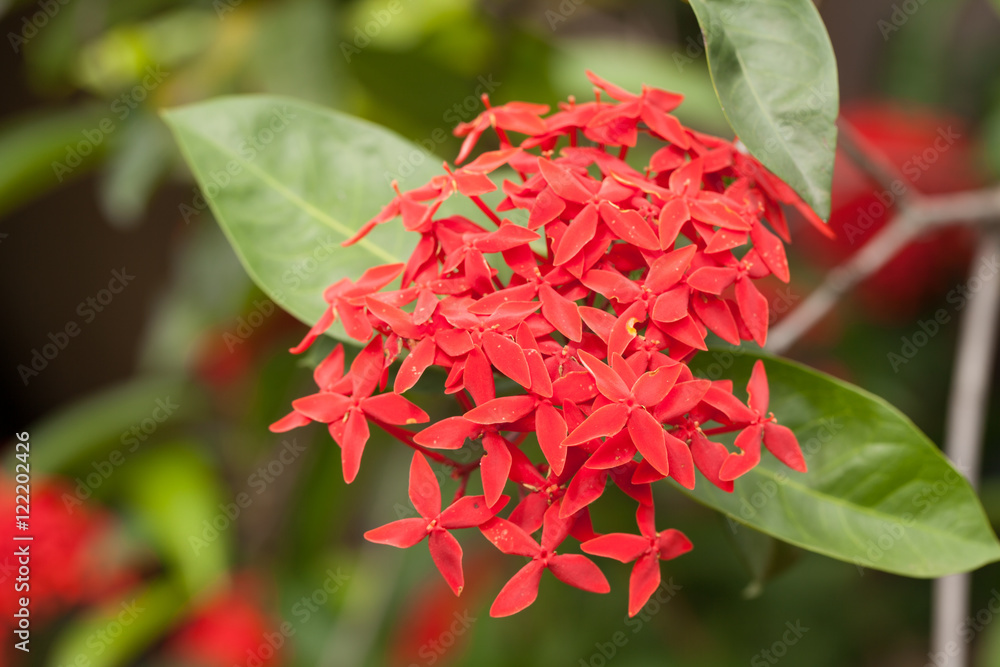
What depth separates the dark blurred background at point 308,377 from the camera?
4.69 feet

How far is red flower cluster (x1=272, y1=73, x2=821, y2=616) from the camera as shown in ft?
1.68

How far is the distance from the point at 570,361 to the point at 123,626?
61.6 inches

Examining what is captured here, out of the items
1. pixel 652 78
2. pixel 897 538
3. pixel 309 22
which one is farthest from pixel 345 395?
pixel 652 78

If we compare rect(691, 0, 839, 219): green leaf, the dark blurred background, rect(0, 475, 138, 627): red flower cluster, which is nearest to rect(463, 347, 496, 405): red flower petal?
rect(691, 0, 839, 219): green leaf

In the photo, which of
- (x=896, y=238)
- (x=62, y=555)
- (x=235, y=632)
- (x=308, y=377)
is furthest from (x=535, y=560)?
(x=235, y=632)

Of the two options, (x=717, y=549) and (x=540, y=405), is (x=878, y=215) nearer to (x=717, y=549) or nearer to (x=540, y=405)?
(x=717, y=549)

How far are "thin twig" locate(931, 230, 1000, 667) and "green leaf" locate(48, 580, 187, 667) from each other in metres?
1.48

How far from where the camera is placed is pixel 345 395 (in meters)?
0.58

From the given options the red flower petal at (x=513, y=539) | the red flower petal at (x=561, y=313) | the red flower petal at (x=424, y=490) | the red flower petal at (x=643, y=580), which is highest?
the red flower petal at (x=561, y=313)

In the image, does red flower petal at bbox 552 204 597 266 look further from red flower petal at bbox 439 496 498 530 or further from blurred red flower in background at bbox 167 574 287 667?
blurred red flower in background at bbox 167 574 287 667

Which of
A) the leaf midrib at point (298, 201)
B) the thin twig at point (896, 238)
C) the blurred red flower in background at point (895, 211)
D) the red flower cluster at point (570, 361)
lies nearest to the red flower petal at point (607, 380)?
the red flower cluster at point (570, 361)

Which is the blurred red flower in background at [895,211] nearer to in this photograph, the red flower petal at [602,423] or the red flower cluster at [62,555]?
the red flower petal at [602,423]

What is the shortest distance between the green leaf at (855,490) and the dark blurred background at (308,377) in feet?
2.55

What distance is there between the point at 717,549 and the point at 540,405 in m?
1.36
